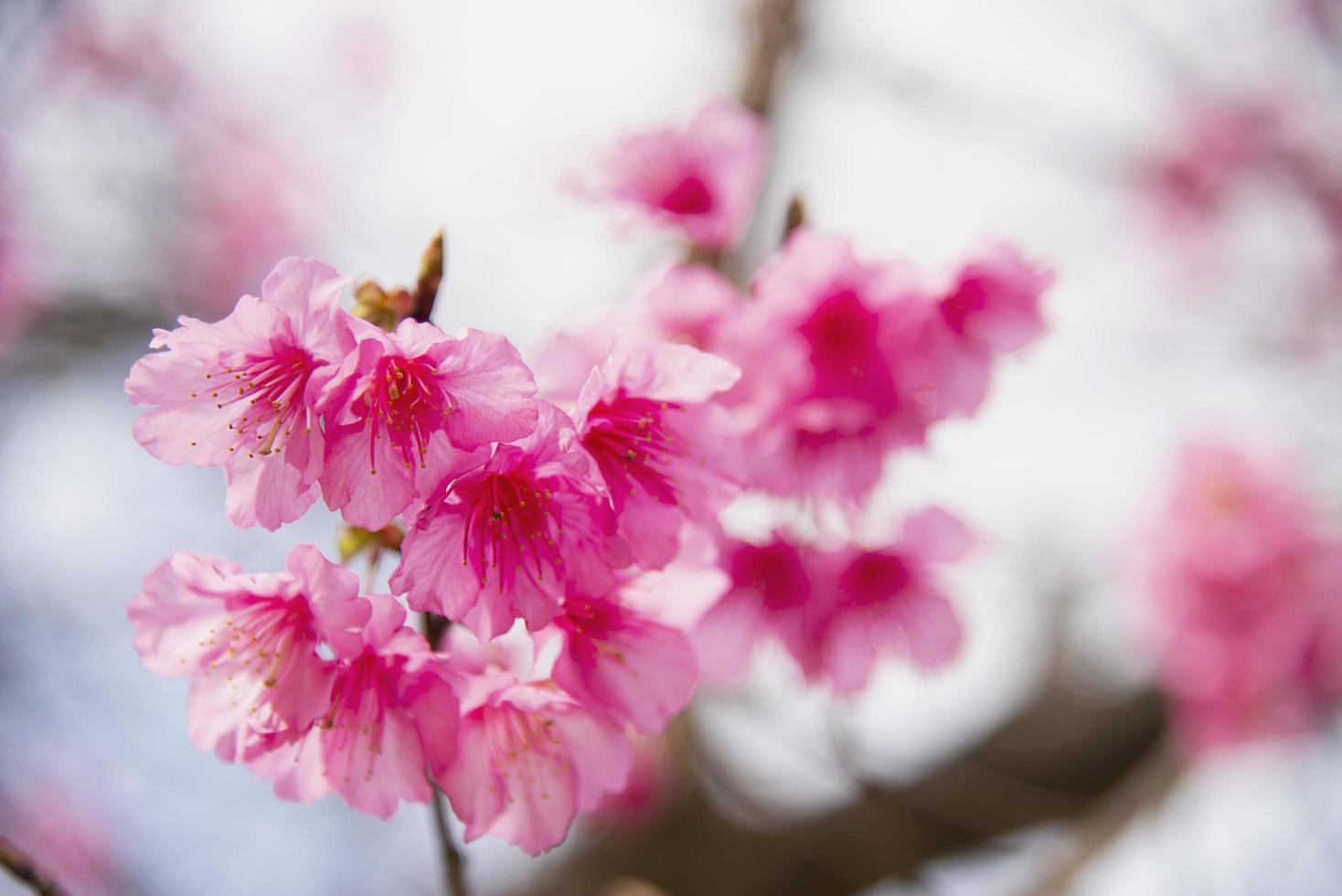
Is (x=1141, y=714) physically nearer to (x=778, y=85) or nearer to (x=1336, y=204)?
(x=778, y=85)

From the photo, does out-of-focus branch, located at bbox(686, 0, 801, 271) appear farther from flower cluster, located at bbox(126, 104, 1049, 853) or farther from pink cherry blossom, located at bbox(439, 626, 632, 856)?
pink cherry blossom, located at bbox(439, 626, 632, 856)

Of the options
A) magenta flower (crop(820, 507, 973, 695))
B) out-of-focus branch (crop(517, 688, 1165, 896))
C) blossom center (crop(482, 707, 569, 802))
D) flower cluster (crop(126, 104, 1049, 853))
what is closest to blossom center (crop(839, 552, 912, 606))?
magenta flower (crop(820, 507, 973, 695))

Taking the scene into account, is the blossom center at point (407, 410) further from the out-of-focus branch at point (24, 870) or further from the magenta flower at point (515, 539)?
the out-of-focus branch at point (24, 870)

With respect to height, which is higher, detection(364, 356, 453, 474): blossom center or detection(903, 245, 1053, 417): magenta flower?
detection(903, 245, 1053, 417): magenta flower

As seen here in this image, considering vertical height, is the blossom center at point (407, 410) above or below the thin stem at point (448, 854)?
above

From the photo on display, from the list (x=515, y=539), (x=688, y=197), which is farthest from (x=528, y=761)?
(x=688, y=197)

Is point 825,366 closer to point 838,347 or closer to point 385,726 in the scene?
point 838,347

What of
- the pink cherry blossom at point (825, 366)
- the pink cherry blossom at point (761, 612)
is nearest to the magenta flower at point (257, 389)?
the pink cherry blossom at point (825, 366)
